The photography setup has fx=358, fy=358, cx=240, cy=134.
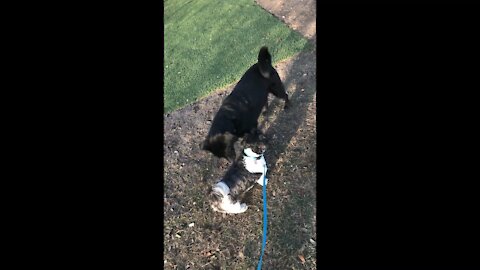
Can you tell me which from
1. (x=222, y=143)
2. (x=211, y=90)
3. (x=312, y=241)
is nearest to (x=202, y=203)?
(x=222, y=143)

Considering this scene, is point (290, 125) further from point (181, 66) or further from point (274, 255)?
point (181, 66)

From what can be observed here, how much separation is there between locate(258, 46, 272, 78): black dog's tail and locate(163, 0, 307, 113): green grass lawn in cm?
156

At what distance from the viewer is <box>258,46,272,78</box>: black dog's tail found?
4.95m

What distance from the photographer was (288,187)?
5.16m

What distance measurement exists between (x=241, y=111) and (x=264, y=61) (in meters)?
0.78

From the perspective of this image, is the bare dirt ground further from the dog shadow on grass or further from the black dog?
the black dog

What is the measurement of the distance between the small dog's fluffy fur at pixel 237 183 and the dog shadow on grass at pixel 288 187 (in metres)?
0.55

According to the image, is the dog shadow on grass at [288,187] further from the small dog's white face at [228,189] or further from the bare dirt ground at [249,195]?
the small dog's white face at [228,189]

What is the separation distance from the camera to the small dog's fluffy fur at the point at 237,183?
174 inches

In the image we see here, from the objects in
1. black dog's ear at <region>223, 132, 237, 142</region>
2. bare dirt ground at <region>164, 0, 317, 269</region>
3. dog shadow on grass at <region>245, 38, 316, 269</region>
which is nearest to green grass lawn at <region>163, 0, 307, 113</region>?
bare dirt ground at <region>164, 0, 317, 269</region>

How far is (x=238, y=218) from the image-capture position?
194 inches

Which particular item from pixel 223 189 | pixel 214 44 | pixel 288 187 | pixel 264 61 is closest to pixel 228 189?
pixel 223 189

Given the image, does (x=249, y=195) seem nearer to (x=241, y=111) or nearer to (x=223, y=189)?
(x=223, y=189)

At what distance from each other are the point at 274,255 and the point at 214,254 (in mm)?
781
